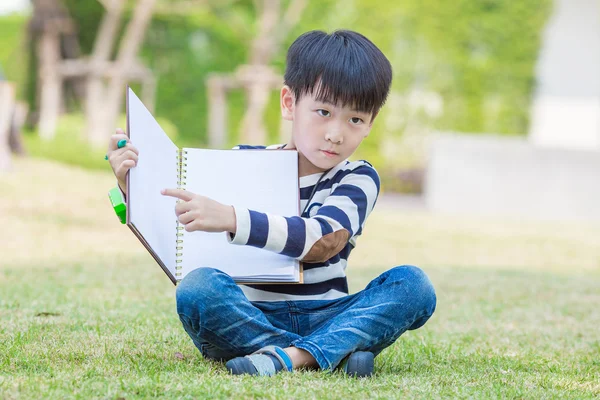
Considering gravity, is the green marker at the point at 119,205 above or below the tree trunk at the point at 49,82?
below

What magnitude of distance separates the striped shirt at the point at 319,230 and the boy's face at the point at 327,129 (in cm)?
8

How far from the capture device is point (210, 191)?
8.31 feet

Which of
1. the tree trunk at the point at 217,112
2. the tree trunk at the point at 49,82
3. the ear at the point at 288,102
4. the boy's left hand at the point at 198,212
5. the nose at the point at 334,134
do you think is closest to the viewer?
the boy's left hand at the point at 198,212

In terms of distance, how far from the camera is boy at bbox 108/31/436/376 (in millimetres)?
2326

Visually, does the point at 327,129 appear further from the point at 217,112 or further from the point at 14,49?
the point at 14,49

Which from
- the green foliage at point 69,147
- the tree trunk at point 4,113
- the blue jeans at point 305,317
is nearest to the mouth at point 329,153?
the blue jeans at point 305,317

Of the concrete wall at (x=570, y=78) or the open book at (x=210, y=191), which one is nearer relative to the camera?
the open book at (x=210, y=191)

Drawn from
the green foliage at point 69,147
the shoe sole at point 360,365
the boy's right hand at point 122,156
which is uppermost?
the boy's right hand at point 122,156

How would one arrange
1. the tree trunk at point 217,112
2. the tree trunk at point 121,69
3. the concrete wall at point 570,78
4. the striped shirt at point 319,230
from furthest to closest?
the concrete wall at point 570,78
the tree trunk at point 217,112
the tree trunk at point 121,69
the striped shirt at point 319,230

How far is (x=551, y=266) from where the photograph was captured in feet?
22.1

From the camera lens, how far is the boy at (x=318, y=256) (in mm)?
2326

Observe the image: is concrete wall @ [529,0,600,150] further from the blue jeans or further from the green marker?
the green marker

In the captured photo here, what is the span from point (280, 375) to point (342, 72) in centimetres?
83

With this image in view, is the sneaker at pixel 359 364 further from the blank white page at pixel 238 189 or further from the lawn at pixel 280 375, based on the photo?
the blank white page at pixel 238 189
